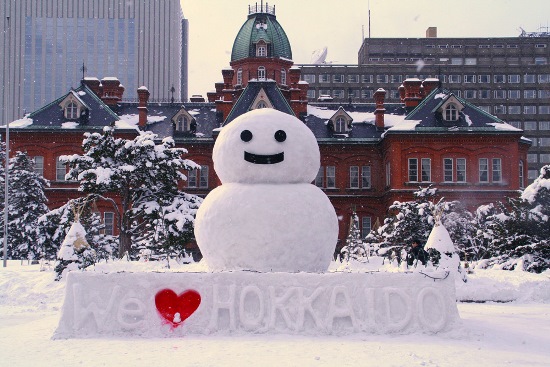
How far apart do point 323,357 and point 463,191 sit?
116ft

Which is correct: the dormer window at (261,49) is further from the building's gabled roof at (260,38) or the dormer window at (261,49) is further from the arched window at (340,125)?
the arched window at (340,125)

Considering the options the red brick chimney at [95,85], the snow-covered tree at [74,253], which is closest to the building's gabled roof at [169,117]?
the red brick chimney at [95,85]

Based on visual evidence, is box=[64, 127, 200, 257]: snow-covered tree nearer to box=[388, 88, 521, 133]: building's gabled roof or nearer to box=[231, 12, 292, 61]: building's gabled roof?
box=[388, 88, 521, 133]: building's gabled roof

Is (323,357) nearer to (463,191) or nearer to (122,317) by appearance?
(122,317)

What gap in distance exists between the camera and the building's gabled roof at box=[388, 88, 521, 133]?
4225cm

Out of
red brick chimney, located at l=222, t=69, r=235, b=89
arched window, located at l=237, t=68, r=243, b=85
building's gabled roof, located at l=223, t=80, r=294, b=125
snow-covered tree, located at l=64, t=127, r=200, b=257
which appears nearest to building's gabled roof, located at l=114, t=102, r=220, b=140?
red brick chimney, located at l=222, t=69, r=235, b=89

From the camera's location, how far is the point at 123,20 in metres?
102

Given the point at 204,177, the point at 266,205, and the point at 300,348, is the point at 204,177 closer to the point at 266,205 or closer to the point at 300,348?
the point at 266,205

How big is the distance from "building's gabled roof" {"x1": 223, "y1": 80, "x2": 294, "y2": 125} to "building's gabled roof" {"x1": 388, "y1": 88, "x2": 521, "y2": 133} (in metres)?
7.79

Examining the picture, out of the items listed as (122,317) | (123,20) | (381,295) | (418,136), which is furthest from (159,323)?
(123,20)

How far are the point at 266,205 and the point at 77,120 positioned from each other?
115 feet

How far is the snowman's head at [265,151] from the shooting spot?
12352 millimetres

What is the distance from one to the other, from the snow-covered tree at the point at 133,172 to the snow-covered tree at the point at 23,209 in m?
6.87

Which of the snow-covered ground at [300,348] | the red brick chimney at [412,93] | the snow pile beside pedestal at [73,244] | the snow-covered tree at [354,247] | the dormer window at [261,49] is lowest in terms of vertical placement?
the snow-covered ground at [300,348]
